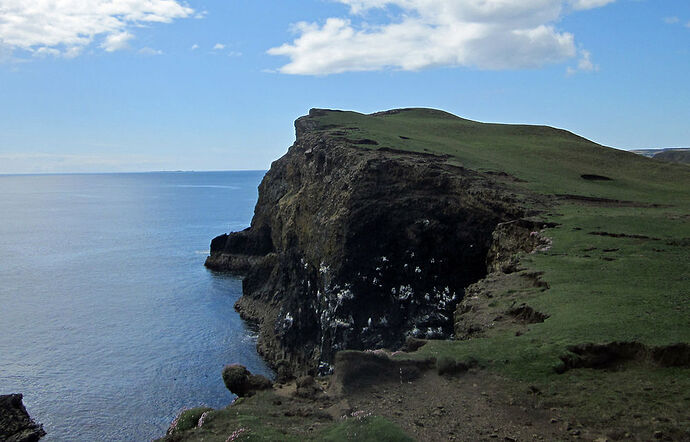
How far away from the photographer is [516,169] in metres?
48.0

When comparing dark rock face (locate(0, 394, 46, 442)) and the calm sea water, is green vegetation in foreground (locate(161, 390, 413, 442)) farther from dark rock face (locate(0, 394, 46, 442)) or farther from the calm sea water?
dark rock face (locate(0, 394, 46, 442))

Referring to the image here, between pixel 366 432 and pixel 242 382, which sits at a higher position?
pixel 366 432

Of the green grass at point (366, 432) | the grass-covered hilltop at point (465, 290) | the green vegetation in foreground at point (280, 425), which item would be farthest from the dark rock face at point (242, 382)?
the green grass at point (366, 432)

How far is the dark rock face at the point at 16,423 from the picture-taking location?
31.6 meters

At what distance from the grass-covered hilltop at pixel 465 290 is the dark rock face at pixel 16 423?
652 inches

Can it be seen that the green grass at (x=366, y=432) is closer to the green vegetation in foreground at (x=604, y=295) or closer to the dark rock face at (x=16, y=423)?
the green vegetation in foreground at (x=604, y=295)

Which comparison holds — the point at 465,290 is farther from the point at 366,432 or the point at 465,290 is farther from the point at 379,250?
the point at 366,432

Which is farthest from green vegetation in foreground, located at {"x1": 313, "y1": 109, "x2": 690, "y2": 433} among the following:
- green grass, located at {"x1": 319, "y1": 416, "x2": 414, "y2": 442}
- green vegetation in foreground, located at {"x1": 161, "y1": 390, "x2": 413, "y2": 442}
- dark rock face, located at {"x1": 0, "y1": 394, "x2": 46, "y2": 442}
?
dark rock face, located at {"x1": 0, "y1": 394, "x2": 46, "y2": 442}

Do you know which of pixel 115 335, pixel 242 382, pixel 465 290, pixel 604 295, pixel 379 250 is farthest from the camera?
pixel 115 335

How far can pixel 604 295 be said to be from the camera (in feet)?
66.4

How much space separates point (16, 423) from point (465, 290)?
27671 mm

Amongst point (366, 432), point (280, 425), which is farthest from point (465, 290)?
point (366, 432)

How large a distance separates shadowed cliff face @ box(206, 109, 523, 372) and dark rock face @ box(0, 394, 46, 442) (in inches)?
718

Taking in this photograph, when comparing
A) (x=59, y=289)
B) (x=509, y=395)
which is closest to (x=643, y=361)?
(x=509, y=395)
